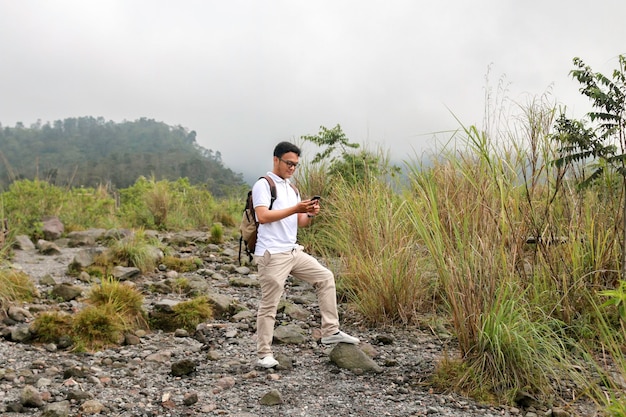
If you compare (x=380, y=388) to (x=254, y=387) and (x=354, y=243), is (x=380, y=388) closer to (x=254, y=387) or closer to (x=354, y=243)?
(x=254, y=387)

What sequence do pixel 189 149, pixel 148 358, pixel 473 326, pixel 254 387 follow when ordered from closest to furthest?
pixel 473 326, pixel 254 387, pixel 148 358, pixel 189 149

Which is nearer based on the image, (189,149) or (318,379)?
(318,379)

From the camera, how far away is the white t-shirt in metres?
4.45

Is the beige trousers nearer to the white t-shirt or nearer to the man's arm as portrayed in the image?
the white t-shirt

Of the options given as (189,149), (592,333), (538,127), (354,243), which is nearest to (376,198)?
(354,243)

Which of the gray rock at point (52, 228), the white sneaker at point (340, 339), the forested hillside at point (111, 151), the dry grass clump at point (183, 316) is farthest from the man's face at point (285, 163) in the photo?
the forested hillside at point (111, 151)

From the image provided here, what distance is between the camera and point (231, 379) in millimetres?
4398

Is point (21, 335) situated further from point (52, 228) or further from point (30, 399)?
point (52, 228)

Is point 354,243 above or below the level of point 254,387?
above

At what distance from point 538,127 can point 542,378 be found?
188 centimetres

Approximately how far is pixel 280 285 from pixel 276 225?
1.46 ft

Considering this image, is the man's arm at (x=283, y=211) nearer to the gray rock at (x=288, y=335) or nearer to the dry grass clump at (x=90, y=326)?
the gray rock at (x=288, y=335)

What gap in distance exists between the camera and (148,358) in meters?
4.97

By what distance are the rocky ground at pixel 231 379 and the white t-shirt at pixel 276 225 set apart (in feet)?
2.89
